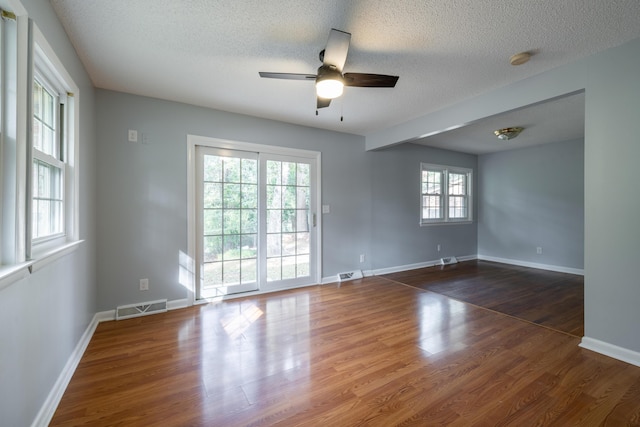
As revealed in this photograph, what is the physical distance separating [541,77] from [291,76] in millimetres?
2355

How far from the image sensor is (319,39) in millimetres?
2068

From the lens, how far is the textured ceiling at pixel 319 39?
69.6 inches

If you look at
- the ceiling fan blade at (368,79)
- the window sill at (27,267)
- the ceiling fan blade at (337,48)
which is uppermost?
the ceiling fan blade at (337,48)

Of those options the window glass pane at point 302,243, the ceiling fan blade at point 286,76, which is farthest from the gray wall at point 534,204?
the ceiling fan blade at point 286,76

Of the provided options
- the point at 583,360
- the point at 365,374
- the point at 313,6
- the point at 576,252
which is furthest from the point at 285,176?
the point at 576,252

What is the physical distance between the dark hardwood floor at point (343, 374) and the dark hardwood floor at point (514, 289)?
0.42 m

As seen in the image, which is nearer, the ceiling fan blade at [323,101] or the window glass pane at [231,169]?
the ceiling fan blade at [323,101]

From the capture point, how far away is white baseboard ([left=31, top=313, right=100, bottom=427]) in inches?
58.1

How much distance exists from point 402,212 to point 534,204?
2.79 metres

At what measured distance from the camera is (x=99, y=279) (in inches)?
114

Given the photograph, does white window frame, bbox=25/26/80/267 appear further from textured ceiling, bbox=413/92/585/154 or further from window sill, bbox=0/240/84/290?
textured ceiling, bbox=413/92/585/154

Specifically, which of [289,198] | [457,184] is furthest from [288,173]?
[457,184]

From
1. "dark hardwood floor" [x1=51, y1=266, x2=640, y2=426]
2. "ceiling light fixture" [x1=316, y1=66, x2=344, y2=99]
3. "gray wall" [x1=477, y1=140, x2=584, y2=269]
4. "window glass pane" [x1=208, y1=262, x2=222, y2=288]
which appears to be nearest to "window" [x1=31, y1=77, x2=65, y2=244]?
"dark hardwood floor" [x1=51, y1=266, x2=640, y2=426]

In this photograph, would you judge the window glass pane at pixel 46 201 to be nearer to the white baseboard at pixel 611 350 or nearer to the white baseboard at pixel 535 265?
the white baseboard at pixel 611 350
